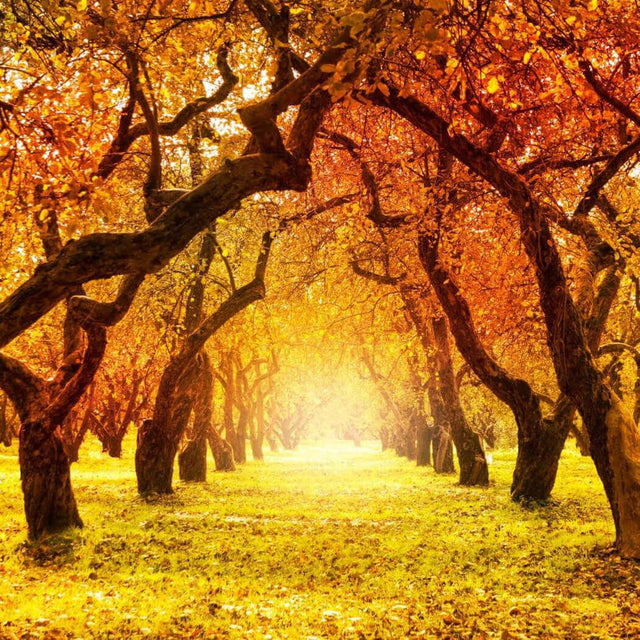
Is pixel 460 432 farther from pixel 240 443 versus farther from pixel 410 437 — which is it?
pixel 240 443

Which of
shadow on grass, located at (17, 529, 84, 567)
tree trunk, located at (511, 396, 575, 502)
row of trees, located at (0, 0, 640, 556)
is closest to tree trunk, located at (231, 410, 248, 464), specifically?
row of trees, located at (0, 0, 640, 556)

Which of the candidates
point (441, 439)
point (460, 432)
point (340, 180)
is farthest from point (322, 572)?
point (441, 439)

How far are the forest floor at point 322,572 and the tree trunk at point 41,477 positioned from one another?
394mm

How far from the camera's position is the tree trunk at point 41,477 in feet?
31.7

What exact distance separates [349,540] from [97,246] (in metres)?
7.71

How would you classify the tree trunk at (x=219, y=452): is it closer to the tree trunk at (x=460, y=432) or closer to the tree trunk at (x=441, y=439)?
the tree trunk at (x=441, y=439)

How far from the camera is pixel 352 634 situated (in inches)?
229

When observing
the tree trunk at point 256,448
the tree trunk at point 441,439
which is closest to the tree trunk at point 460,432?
the tree trunk at point 441,439

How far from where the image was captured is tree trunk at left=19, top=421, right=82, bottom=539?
9.66 m

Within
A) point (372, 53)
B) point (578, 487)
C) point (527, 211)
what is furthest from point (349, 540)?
point (578, 487)

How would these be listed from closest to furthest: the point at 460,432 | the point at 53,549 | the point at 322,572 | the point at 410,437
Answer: the point at 322,572 < the point at 53,549 < the point at 460,432 < the point at 410,437

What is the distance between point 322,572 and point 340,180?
842cm

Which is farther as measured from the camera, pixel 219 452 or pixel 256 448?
pixel 256 448

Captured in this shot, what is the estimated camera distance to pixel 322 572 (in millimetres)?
8547
